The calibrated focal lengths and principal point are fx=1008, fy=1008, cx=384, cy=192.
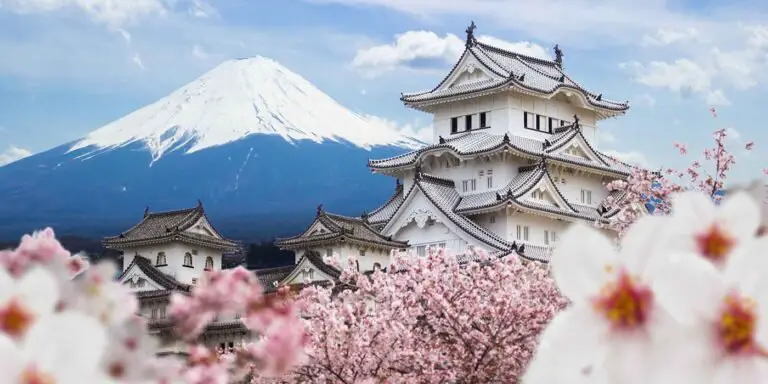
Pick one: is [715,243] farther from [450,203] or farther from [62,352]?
[450,203]

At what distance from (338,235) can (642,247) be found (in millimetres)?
33219

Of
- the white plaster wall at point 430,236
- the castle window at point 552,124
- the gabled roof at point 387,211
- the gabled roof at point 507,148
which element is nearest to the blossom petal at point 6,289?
the white plaster wall at point 430,236

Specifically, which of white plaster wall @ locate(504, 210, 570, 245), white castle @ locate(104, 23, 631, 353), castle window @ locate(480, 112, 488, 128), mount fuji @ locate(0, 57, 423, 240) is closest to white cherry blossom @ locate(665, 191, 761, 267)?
white castle @ locate(104, 23, 631, 353)

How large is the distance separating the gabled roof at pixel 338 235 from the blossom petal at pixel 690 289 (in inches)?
1300

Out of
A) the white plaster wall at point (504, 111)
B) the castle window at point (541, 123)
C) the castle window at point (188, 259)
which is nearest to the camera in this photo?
the white plaster wall at point (504, 111)

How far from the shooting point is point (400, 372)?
48.3 ft

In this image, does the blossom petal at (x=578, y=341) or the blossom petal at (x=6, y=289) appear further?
the blossom petal at (x=6, y=289)

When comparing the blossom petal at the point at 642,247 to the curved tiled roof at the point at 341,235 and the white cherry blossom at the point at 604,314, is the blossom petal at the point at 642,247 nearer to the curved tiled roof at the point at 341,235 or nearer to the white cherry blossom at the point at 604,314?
the white cherry blossom at the point at 604,314

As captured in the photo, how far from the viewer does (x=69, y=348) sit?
5.50ft

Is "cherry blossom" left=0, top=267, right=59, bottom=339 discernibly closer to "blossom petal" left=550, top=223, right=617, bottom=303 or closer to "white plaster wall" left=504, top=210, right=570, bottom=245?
"blossom petal" left=550, top=223, right=617, bottom=303

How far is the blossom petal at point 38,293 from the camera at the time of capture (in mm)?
1813

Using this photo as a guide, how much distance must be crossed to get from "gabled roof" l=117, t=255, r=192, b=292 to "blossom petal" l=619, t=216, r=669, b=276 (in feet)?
122

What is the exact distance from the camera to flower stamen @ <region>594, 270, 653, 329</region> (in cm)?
170

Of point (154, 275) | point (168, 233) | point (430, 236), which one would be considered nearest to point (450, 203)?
point (430, 236)
